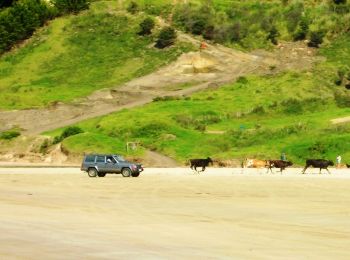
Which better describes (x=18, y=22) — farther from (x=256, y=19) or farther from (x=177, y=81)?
(x=256, y=19)

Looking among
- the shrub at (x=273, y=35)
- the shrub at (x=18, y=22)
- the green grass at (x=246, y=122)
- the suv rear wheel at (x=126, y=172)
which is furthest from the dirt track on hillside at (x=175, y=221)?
the shrub at (x=18, y=22)

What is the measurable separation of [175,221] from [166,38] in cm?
11722

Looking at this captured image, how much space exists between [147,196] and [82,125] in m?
63.8

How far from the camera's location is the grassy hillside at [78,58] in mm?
124062

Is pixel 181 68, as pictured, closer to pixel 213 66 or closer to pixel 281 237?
pixel 213 66

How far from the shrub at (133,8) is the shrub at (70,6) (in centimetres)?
909

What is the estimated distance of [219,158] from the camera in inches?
2960

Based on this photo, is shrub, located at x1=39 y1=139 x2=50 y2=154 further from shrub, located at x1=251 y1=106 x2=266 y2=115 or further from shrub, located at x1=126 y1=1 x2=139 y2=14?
shrub, located at x1=126 y1=1 x2=139 y2=14

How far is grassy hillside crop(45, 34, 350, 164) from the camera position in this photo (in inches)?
3068

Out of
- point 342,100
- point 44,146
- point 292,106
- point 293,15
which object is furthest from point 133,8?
point 44,146

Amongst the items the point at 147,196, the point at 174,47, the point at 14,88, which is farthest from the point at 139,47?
the point at 147,196

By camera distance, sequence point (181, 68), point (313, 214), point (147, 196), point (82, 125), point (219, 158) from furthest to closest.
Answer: point (181, 68)
point (82, 125)
point (219, 158)
point (147, 196)
point (313, 214)

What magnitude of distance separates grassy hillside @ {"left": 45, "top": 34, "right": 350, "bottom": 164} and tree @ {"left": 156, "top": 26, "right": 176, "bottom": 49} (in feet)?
76.0

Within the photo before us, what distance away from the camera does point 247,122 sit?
3814 inches
